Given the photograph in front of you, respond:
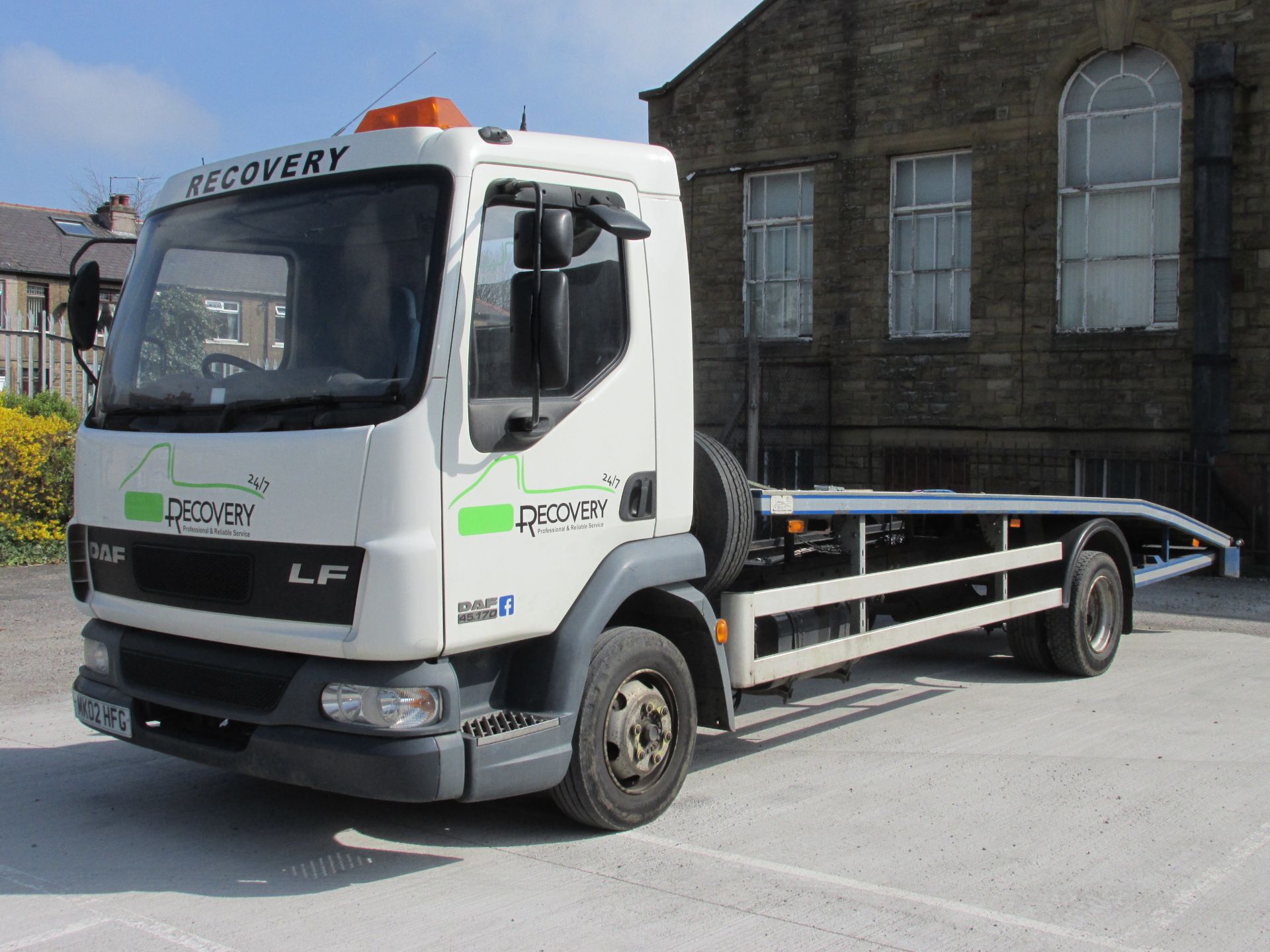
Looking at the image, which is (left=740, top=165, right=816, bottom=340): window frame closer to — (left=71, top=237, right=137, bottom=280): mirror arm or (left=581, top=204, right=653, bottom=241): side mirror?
(left=71, top=237, right=137, bottom=280): mirror arm

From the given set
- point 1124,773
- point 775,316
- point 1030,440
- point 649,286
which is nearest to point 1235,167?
point 1030,440

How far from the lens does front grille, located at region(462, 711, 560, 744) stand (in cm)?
443

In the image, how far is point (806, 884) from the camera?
4469 millimetres

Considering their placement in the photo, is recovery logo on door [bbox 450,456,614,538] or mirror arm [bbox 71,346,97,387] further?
mirror arm [bbox 71,346,97,387]

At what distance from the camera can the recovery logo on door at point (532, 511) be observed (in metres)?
4.41

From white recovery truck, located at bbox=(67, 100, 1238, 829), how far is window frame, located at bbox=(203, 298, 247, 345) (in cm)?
1

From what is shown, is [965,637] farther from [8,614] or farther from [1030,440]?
[8,614]

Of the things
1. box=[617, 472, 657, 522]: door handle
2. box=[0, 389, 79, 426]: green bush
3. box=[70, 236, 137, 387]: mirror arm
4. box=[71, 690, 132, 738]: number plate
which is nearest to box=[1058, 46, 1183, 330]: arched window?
box=[617, 472, 657, 522]: door handle

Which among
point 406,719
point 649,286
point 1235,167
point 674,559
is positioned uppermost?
point 1235,167

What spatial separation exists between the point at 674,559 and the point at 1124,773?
8.42 ft

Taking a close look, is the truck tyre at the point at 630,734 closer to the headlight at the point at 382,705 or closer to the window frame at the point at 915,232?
the headlight at the point at 382,705

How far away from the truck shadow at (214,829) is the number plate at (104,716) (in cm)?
45

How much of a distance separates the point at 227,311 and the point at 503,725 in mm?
1955

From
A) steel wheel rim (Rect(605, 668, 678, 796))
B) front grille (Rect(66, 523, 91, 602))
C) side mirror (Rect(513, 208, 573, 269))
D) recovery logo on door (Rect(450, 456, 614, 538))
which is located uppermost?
side mirror (Rect(513, 208, 573, 269))
